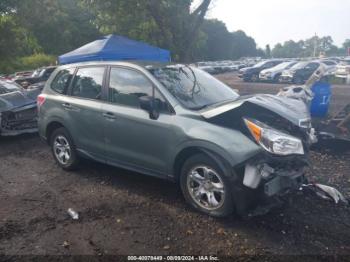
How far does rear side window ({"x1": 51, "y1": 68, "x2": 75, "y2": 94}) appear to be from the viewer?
20.1ft

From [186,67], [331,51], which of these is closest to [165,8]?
[186,67]

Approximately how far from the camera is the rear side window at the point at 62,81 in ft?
20.1

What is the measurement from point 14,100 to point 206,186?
6442 millimetres

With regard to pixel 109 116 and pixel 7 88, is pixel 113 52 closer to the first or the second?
pixel 7 88

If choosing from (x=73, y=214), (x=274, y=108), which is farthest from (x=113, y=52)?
(x=274, y=108)

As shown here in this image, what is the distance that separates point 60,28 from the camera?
45.4 m

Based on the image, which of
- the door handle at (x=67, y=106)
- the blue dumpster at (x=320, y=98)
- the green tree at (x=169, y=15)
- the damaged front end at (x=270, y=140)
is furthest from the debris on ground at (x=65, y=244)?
Result: the green tree at (x=169, y=15)

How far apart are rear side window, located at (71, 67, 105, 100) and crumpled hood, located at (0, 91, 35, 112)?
349cm

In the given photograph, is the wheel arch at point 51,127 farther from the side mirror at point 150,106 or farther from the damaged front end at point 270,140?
the damaged front end at point 270,140

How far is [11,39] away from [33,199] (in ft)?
73.5

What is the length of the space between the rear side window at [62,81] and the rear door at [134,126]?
3.50 feet

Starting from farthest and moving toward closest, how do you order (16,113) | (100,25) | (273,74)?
1. (273,74)
2. (100,25)
3. (16,113)

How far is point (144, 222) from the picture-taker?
4.40m

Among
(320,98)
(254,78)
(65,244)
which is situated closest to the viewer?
(65,244)
